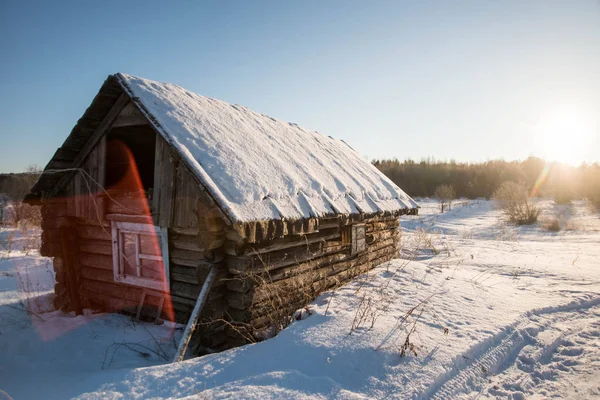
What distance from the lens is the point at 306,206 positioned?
5.70 metres

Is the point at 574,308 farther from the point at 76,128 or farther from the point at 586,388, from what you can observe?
the point at 76,128

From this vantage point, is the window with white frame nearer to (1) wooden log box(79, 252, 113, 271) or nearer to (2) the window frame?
(1) wooden log box(79, 252, 113, 271)

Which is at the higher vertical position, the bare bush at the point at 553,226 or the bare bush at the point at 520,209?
the bare bush at the point at 520,209

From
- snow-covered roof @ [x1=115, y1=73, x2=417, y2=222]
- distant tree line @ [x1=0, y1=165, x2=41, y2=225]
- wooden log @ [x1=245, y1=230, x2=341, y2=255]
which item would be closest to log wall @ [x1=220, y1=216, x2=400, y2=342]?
wooden log @ [x1=245, y1=230, x2=341, y2=255]

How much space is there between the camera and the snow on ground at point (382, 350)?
3.50 m

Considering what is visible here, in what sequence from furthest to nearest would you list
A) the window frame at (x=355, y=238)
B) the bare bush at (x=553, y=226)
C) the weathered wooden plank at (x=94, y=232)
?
the bare bush at (x=553, y=226)
the window frame at (x=355, y=238)
the weathered wooden plank at (x=94, y=232)

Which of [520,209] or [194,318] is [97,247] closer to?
[194,318]

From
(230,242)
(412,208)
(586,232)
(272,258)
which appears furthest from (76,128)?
(586,232)

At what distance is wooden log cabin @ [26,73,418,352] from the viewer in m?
4.92

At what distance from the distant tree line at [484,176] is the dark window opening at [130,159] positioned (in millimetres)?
30318

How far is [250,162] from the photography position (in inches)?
230

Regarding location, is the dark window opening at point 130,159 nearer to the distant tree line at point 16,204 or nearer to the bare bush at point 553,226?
the distant tree line at point 16,204

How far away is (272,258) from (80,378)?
280 centimetres

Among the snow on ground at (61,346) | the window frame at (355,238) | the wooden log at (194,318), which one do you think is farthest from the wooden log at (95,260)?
the window frame at (355,238)
